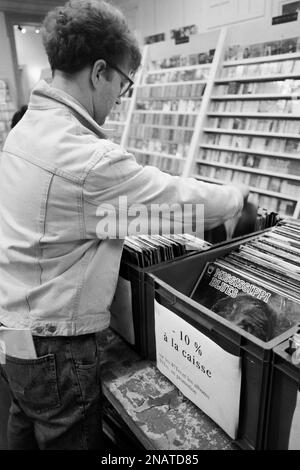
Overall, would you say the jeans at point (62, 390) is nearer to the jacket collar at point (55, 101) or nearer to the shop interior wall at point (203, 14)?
the jacket collar at point (55, 101)

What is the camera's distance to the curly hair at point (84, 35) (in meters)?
0.93

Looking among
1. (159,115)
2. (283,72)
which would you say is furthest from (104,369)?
(159,115)

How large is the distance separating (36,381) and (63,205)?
20.8 inches

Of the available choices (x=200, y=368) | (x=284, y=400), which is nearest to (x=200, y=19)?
(x=200, y=368)

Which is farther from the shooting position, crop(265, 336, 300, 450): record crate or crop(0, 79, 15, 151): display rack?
crop(0, 79, 15, 151): display rack

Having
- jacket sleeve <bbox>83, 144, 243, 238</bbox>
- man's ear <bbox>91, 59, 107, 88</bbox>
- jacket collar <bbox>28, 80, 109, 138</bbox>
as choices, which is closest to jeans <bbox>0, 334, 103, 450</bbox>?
jacket sleeve <bbox>83, 144, 243, 238</bbox>

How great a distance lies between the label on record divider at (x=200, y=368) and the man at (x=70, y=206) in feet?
0.64

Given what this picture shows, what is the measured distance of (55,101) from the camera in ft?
3.10

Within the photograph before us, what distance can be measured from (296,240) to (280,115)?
2339mm

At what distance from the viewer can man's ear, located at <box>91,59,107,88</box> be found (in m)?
0.96

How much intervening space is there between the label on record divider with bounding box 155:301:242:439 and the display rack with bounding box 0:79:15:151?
6206 mm

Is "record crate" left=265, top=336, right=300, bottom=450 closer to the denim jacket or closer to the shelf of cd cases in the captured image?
the denim jacket

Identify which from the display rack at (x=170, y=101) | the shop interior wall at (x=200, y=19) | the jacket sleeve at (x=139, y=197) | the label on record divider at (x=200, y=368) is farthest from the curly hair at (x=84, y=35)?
the display rack at (x=170, y=101)

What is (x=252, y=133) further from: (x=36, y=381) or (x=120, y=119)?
(x=36, y=381)
